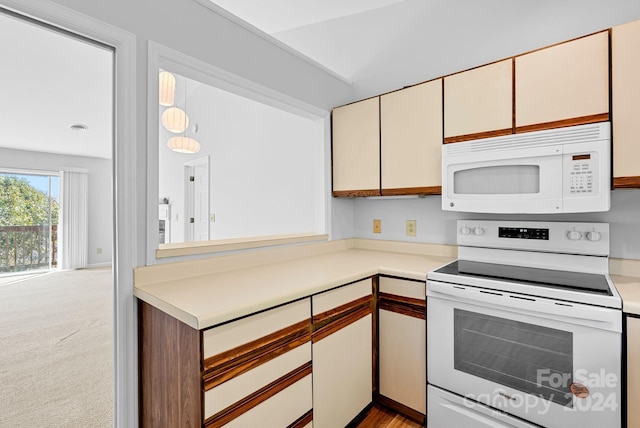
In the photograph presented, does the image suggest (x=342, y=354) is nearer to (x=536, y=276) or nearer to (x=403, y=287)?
(x=403, y=287)

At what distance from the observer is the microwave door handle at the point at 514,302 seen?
1.18 meters

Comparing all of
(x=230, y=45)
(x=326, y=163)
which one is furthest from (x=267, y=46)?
(x=326, y=163)

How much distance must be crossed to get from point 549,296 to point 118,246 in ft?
6.06

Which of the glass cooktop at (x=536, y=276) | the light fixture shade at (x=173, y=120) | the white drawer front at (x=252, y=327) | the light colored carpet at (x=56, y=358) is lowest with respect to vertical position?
the light colored carpet at (x=56, y=358)

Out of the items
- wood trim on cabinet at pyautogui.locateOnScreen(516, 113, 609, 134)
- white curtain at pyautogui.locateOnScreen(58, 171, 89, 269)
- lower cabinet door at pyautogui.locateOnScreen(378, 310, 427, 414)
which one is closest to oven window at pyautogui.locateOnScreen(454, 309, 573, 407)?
lower cabinet door at pyautogui.locateOnScreen(378, 310, 427, 414)

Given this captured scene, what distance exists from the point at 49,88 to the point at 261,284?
12.0 ft

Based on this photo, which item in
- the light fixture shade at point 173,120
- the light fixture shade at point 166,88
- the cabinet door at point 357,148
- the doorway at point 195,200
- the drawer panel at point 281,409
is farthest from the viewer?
the doorway at point 195,200

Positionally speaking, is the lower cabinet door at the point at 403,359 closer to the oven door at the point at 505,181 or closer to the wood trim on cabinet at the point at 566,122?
the oven door at the point at 505,181

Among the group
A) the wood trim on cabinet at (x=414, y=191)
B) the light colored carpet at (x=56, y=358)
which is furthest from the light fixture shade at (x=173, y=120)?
the wood trim on cabinet at (x=414, y=191)

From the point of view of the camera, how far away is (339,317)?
154 cm

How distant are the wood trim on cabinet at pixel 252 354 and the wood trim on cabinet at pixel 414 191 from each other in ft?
3.64

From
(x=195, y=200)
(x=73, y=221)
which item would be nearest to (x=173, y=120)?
(x=195, y=200)

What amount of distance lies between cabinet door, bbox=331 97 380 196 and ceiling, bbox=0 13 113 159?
150cm

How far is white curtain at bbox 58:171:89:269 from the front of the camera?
6.07 m
